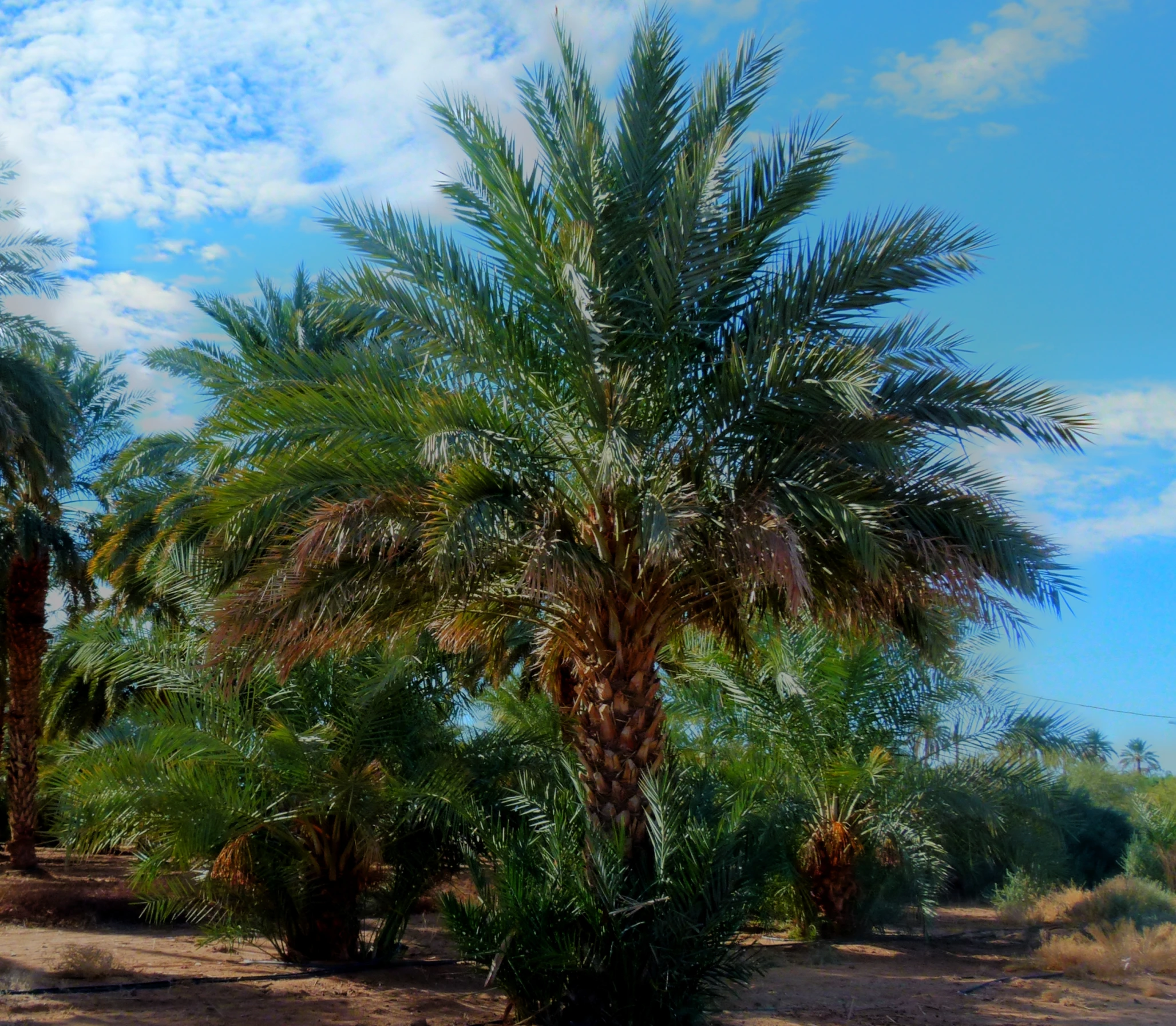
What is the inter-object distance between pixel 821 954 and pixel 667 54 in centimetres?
1193

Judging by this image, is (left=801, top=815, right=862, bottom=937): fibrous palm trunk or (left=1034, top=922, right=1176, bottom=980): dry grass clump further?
(left=801, top=815, right=862, bottom=937): fibrous palm trunk

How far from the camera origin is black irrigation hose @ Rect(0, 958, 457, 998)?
9742 mm

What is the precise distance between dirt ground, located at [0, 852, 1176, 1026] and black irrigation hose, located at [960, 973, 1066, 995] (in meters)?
0.12

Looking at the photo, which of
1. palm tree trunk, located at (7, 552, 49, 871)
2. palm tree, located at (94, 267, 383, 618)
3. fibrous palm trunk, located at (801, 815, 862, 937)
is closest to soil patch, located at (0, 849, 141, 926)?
palm tree trunk, located at (7, 552, 49, 871)

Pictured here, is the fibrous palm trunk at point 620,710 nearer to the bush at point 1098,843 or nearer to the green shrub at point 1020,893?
the green shrub at point 1020,893

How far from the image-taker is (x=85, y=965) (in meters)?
10.7

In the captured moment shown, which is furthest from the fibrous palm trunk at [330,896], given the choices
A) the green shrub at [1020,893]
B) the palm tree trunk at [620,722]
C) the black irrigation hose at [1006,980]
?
the green shrub at [1020,893]

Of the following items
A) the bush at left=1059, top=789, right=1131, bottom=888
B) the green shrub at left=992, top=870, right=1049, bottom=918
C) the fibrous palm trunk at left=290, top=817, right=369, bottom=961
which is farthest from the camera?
the bush at left=1059, top=789, right=1131, bottom=888

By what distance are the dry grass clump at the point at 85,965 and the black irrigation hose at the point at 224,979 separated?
1.54ft

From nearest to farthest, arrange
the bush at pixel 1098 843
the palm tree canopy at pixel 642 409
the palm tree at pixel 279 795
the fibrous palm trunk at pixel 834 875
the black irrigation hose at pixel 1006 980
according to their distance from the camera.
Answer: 1. the palm tree canopy at pixel 642 409
2. the palm tree at pixel 279 795
3. the black irrigation hose at pixel 1006 980
4. the fibrous palm trunk at pixel 834 875
5. the bush at pixel 1098 843

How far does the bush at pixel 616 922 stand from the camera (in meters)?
7.95

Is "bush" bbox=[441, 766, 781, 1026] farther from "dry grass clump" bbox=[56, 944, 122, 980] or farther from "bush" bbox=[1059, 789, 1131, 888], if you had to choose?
"bush" bbox=[1059, 789, 1131, 888]

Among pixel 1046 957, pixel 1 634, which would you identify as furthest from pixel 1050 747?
pixel 1 634

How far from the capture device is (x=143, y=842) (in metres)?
11.8
